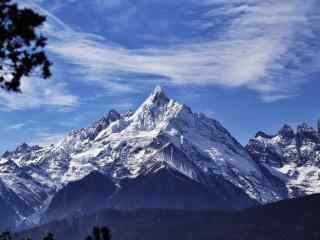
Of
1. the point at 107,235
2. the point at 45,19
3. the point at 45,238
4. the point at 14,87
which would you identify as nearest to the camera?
the point at 45,19

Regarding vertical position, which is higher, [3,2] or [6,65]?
[3,2]

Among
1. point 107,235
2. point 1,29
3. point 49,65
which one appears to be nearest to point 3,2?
point 1,29

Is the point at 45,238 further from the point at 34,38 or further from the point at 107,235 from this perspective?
the point at 34,38

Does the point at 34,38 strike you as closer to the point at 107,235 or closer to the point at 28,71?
the point at 28,71

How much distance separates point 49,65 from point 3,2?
14.1 ft

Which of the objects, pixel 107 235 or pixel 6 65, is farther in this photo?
pixel 107 235

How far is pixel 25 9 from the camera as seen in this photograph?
41.7m

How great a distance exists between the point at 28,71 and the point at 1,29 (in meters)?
2.73

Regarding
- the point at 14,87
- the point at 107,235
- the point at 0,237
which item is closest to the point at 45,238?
the point at 0,237

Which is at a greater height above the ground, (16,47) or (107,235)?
(107,235)

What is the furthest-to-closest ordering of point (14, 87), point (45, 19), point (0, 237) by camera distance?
1. point (0, 237)
2. point (14, 87)
3. point (45, 19)

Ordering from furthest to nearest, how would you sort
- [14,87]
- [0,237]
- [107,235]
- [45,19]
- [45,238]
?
[107,235], [45,238], [0,237], [14,87], [45,19]

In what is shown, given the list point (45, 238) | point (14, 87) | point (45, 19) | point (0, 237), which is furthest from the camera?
point (45, 238)

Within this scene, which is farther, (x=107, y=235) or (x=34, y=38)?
Result: (x=107, y=235)
